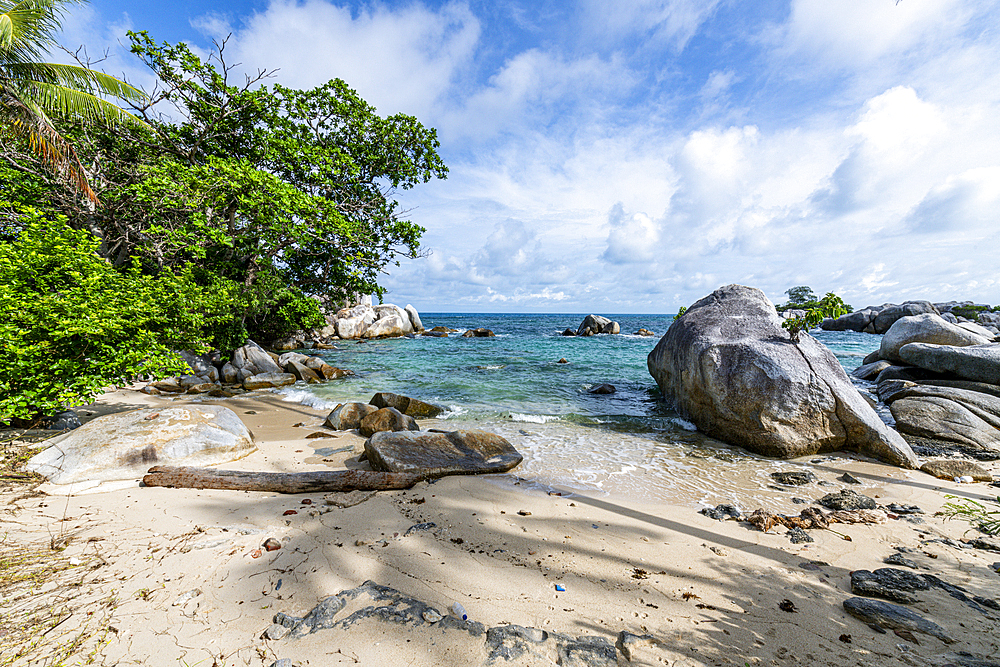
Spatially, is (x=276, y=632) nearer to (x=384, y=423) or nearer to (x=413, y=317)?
(x=384, y=423)

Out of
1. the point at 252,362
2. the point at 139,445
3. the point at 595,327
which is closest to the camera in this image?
the point at 139,445

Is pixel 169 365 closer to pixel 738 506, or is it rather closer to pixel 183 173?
pixel 738 506

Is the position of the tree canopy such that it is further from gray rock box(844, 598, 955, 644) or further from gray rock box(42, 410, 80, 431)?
gray rock box(844, 598, 955, 644)

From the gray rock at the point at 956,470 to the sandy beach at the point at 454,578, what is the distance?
4.62ft

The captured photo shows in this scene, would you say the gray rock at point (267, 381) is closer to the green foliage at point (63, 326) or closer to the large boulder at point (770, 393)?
the green foliage at point (63, 326)

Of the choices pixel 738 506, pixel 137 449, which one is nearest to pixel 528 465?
pixel 738 506

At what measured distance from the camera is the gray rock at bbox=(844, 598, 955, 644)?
2.64 metres

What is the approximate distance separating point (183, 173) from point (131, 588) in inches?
601

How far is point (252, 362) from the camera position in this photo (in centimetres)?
1498

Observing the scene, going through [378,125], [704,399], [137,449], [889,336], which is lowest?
[137,449]

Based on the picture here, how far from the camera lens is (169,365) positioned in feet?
20.5

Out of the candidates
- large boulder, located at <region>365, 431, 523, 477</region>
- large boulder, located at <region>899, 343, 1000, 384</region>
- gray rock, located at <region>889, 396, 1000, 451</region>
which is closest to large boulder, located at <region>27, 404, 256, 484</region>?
large boulder, located at <region>365, 431, 523, 477</region>

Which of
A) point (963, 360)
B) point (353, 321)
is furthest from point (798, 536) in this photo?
point (353, 321)

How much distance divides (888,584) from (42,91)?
65.8 feet
